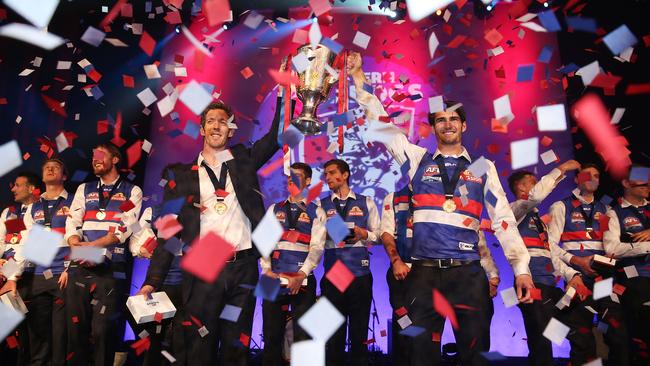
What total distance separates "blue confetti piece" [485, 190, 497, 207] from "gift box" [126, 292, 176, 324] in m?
2.04

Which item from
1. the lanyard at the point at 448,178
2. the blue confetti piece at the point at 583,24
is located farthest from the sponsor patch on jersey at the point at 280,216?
the blue confetti piece at the point at 583,24

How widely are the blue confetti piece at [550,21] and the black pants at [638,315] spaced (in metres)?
4.05

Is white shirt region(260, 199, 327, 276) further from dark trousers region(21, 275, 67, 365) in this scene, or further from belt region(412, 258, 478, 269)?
dark trousers region(21, 275, 67, 365)

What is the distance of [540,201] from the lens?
429 cm

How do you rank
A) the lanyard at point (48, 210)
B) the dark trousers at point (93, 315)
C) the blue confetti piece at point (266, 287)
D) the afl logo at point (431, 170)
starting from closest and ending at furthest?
the blue confetti piece at point (266, 287) < the afl logo at point (431, 170) < the dark trousers at point (93, 315) < the lanyard at point (48, 210)

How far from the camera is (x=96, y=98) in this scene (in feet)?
22.6

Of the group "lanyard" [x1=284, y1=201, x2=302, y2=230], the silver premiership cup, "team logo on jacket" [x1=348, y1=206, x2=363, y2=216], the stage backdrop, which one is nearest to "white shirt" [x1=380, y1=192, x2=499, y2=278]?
"team logo on jacket" [x1=348, y1=206, x2=363, y2=216]

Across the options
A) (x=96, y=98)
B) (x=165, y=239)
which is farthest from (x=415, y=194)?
(x=96, y=98)

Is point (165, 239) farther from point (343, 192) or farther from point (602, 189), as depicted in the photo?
point (602, 189)

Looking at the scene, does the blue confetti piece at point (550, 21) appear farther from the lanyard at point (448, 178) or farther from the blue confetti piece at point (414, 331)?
the blue confetti piece at point (414, 331)

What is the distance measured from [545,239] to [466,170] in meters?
1.98

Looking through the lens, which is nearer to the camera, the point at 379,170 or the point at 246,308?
the point at 246,308

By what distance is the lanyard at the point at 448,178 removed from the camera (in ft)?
10.2

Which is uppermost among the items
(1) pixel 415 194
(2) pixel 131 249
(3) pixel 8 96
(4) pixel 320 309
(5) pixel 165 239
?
(3) pixel 8 96
